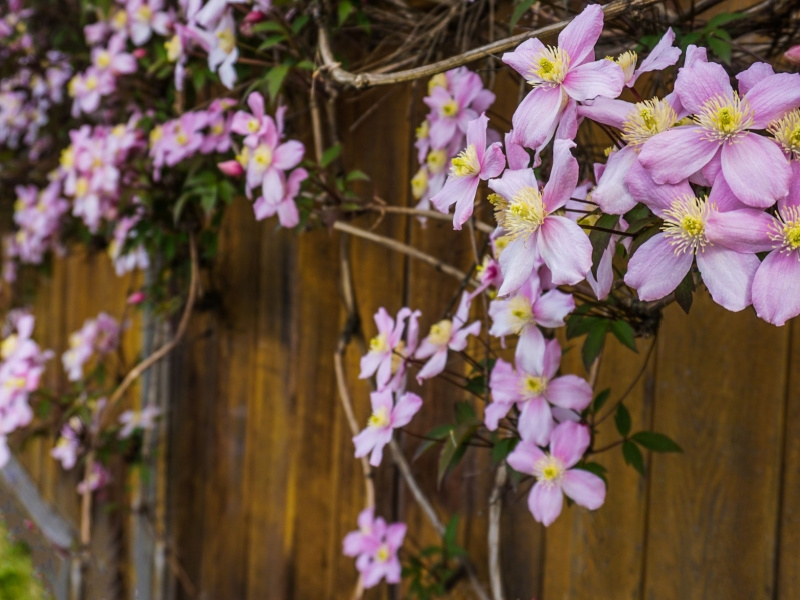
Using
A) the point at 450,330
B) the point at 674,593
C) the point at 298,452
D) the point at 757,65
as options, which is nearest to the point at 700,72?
the point at 757,65

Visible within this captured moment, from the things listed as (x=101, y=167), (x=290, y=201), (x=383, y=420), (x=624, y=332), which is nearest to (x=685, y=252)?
(x=624, y=332)

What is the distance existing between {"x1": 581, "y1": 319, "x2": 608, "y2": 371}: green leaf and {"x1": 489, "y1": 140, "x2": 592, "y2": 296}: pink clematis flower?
9.2 inches

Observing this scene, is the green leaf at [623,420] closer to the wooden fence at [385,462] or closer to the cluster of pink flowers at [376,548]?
the wooden fence at [385,462]

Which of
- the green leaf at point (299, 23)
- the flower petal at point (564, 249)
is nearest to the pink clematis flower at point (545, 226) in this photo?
the flower petal at point (564, 249)

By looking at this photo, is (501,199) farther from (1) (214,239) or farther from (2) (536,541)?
(1) (214,239)

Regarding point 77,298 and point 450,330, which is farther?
point 77,298

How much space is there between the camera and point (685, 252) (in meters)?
0.50

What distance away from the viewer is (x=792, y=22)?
0.86 meters

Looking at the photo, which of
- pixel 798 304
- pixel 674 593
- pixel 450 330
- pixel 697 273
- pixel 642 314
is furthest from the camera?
pixel 674 593

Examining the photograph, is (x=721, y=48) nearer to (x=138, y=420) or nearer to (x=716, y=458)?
(x=716, y=458)

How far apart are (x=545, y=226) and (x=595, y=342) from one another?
0.26 meters

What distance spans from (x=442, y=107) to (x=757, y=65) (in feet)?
1.69

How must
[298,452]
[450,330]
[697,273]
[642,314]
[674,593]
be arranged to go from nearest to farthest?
[697,273], [642,314], [450,330], [674,593], [298,452]

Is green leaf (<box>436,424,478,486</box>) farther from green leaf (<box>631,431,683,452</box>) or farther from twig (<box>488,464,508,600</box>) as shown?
green leaf (<box>631,431,683,452</box>)
